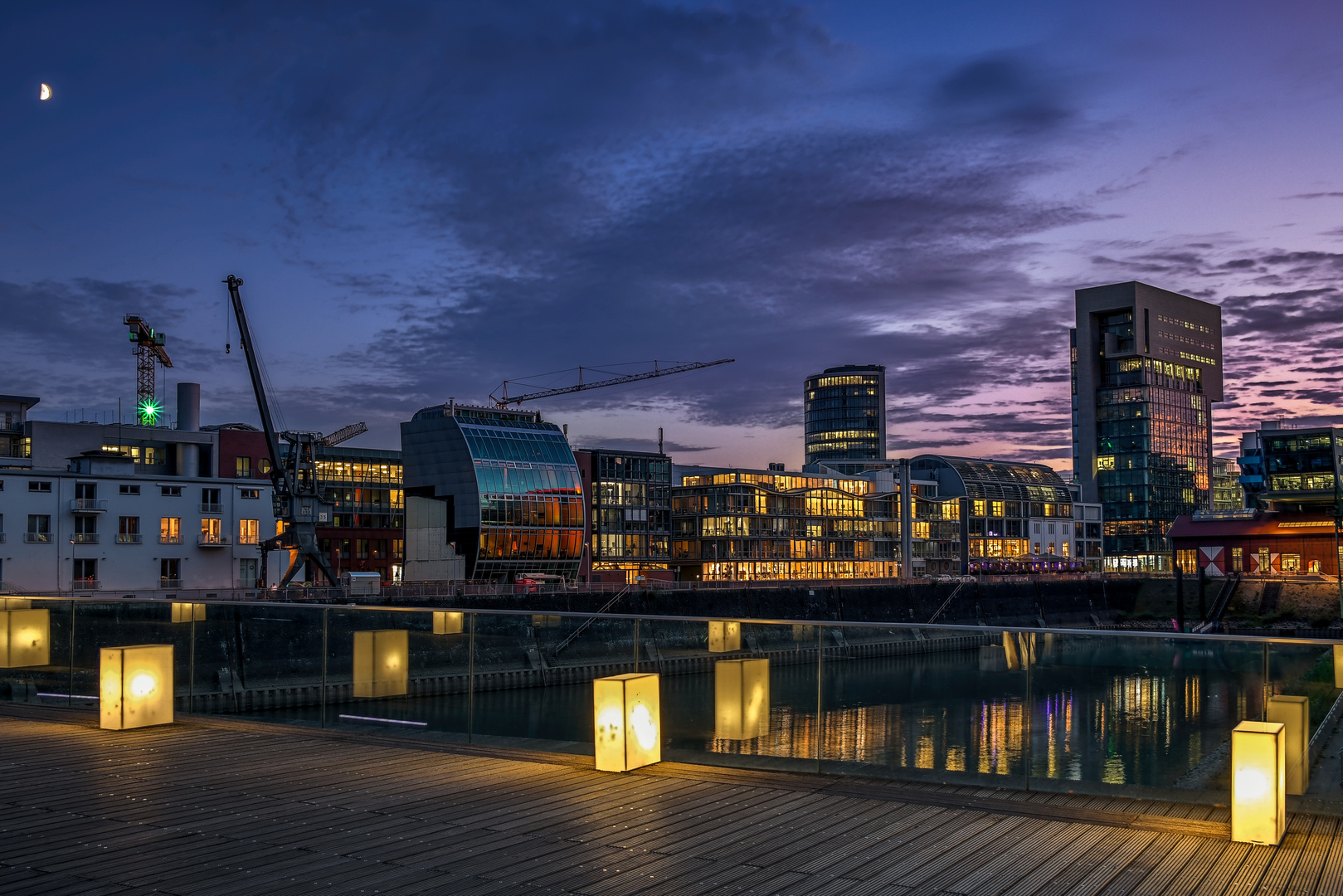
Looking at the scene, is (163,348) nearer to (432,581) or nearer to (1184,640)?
(432,581)

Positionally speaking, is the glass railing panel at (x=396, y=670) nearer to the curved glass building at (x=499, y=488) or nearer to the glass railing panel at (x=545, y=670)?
the glass railing panel at (x=545, y=670)

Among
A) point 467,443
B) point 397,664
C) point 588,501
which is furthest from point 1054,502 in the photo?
point 397,664

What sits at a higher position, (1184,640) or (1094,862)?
(1184,640)

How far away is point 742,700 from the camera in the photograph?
11.6 metres

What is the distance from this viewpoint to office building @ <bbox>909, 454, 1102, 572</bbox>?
149125 millimetres

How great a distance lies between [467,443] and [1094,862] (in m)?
92.9

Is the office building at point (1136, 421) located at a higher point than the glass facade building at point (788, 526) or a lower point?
higher

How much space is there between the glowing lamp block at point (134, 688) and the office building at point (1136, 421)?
188 m

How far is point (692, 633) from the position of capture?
12180 mm

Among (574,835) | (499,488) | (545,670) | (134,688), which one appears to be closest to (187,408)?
(499,488)

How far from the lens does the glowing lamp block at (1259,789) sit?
8711 mm

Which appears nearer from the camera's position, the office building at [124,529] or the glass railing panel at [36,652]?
the glass railing panel at [36,652]

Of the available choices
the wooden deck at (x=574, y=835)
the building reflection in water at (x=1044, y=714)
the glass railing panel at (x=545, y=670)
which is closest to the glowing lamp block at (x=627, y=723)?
the wooden deck at (x=574, y=835)

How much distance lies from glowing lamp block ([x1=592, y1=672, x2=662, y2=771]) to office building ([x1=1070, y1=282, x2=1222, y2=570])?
187572 millimetres
